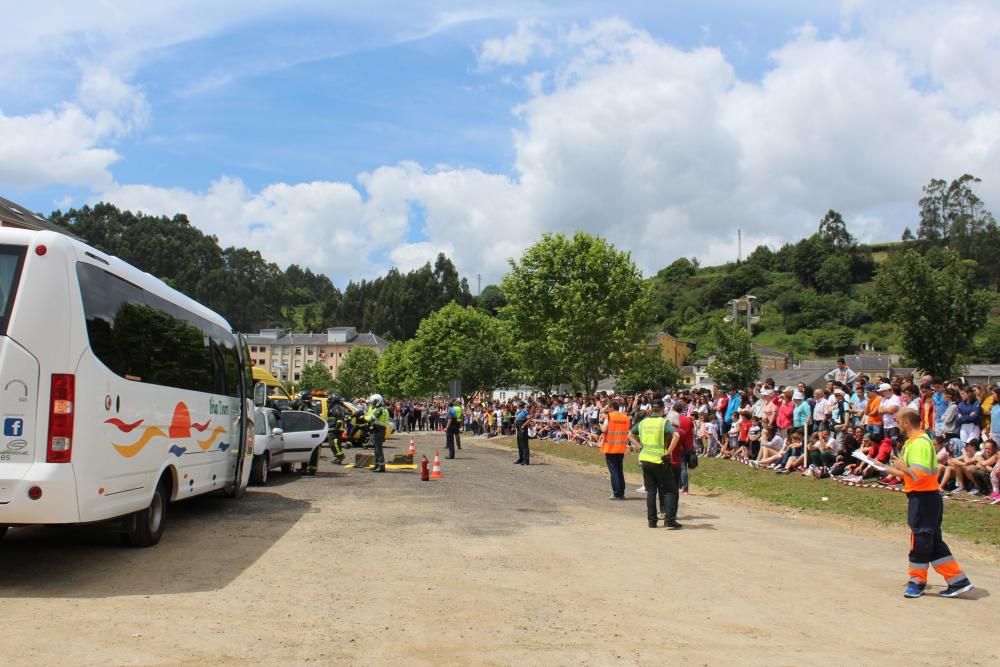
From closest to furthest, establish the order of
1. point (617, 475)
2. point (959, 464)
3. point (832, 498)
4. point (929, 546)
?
point (929, 546) → point (959, 464) → point (832, 498) → point (617, 475)

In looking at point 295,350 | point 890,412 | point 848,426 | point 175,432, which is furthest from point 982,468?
point 295,350

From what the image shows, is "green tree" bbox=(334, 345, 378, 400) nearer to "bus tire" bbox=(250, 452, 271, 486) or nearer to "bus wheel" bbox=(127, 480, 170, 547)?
"bus tire" bbox=(250, 452, 271, 486)

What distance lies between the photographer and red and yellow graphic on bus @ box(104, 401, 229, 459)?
8875 mm

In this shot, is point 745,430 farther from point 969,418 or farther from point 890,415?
point 969,418

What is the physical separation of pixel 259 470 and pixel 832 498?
11.4m

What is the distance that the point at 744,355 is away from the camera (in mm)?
76500

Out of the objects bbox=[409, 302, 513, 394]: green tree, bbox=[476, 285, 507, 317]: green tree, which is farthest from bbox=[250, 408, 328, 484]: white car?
bbox=[476, 285, 507, 317]: green tree

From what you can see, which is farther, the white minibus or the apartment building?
the apartment building

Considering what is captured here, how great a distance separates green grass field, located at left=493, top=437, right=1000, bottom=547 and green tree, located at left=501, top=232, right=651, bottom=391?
2199 centimetres

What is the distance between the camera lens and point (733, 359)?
75812mm

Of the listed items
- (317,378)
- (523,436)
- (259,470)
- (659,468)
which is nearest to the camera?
(659,468)

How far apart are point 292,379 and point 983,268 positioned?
122 meters

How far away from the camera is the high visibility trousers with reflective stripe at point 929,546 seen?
27.6ft

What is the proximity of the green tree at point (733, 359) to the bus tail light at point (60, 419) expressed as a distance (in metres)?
71.0
